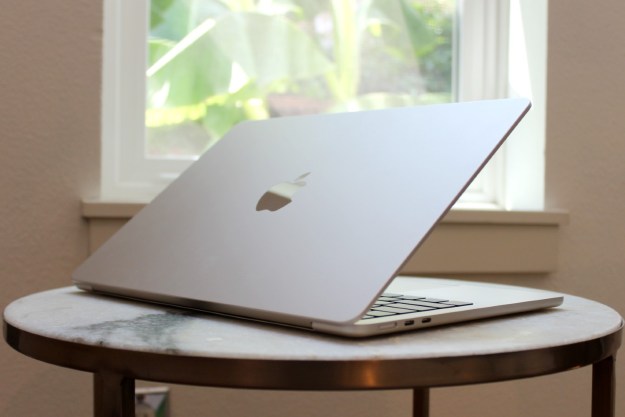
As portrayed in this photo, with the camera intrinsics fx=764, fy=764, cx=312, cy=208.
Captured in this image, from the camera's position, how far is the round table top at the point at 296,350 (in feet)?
1.68

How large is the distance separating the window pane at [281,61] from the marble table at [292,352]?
0.86m

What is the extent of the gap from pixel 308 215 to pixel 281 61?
92 centimetres

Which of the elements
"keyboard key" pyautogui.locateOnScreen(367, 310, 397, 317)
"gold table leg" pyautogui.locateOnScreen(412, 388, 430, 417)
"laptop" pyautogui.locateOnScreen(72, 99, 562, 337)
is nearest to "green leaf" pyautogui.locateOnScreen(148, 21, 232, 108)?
"laptop" pyautogui.locateOnScreen(72, 99, 562, 337)

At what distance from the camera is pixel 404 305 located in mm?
676

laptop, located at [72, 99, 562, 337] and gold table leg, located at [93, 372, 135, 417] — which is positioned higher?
laptop, located at [72, 99, 562, 337]

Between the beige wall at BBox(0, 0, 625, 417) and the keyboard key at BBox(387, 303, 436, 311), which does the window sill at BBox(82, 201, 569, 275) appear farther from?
the keyboard key at BBox(387, 303, 436, 311)

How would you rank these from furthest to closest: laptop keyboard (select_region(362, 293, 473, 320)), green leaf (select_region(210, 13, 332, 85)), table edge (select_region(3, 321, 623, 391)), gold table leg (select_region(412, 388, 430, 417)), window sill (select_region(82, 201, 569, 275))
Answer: green leaf (select_region(210, 13, 332, 85)), window sill (select_region(82, 201, 569, 275)), gold table leg (select_region(412, 388, 430, 417)), laptop keyboard (select_region(362, 293, 473, 320)), table edge (select_region(3, 321, 623, 391))

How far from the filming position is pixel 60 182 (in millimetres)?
1248

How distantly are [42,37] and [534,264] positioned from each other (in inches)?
38.3

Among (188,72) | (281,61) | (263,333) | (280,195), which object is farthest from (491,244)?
(263,333)

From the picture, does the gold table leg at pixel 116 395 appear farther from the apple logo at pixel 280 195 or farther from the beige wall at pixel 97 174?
the beige wall at pixel 97 174

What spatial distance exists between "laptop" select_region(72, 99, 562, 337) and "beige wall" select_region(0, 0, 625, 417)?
451 millimetres

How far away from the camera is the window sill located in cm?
140

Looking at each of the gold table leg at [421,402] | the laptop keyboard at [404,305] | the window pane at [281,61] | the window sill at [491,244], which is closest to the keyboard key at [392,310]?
the laptop keyboard at [404,305]
